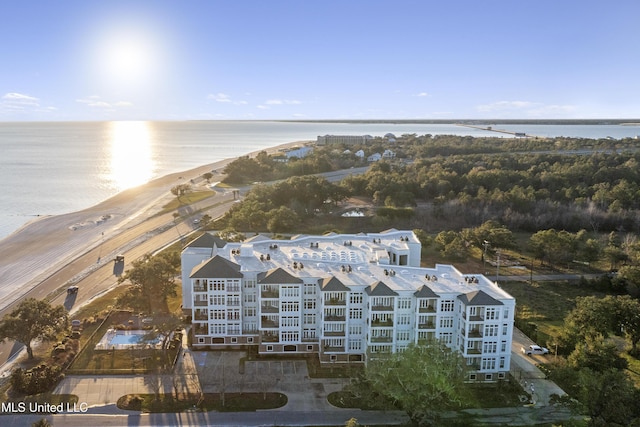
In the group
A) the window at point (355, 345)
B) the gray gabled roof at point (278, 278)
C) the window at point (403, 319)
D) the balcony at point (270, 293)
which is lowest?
the window at point (355, 345)

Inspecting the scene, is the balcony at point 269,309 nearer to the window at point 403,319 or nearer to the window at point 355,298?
the window at point 355,298

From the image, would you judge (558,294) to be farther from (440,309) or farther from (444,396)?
(444,396)

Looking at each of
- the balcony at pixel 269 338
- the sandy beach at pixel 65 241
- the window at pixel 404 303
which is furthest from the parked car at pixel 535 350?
the sandy beach at pixel 65 241

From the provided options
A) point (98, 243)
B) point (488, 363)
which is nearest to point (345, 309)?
point (488, 363)

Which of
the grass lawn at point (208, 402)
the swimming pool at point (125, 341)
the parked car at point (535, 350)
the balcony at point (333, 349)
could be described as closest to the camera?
the grass lawn at point (208, 402)

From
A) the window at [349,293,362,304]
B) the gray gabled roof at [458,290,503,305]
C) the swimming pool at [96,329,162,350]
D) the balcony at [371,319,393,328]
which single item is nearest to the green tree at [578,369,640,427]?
the gray gabled roof at [458,290,503,305]

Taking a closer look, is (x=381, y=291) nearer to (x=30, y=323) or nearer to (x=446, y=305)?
(x=446, y=305)

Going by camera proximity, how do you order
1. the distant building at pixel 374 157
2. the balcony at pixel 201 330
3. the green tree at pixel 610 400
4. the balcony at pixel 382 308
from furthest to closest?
the distant building at pixel 374 157
the balcony at pixel 201 330
the balcony at pixel 382 308
the green tree at pixel 610 400

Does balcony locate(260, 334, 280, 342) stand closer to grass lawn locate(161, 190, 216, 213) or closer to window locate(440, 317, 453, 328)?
window locate(440, 317, 453, 328)
